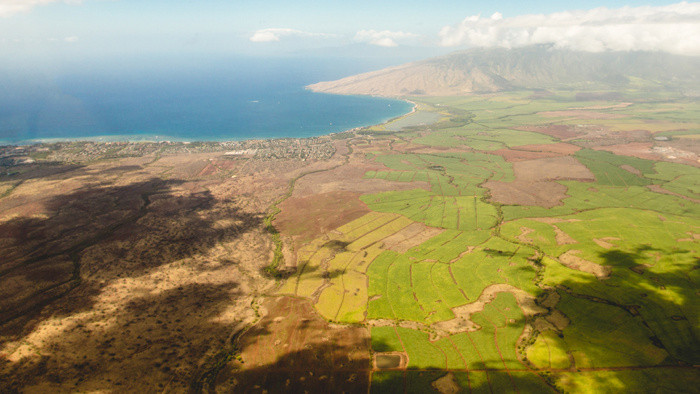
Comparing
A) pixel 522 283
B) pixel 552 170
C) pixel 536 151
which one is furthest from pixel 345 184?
pixel 536 151

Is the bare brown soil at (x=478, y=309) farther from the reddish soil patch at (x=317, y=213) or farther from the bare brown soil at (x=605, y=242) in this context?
the reddish soil patch at (x=317, y=213)

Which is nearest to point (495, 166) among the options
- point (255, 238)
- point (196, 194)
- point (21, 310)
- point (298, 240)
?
point (298, 240)

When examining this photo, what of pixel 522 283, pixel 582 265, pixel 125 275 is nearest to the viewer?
pixel 522 283

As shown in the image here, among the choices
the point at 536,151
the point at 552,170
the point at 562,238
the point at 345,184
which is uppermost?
the point at 345,184

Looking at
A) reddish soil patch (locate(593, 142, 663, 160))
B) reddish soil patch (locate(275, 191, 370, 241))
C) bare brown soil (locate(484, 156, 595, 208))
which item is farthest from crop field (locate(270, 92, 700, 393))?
reddish soil patch (locate(593, 142, 663, 160))

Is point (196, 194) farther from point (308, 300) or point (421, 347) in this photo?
point (421, 347)

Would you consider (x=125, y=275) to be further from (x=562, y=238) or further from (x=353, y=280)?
(x=562, y=238)

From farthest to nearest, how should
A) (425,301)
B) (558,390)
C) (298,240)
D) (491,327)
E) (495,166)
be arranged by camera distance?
(495,166) < (298,240) < (425,301) < (491,327) < (558,390)

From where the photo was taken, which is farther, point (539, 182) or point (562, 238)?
point (539, 182)

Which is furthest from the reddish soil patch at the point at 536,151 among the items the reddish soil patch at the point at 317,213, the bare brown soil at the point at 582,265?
the reddish soil patch at the point at 317,213
